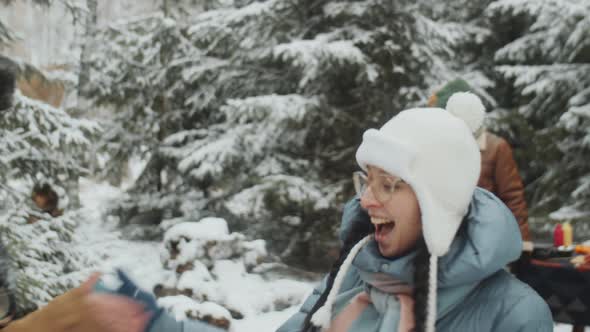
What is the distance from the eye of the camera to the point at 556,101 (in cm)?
775

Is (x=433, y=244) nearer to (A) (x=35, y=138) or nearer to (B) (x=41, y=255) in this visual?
(B) (x=41, y=255)

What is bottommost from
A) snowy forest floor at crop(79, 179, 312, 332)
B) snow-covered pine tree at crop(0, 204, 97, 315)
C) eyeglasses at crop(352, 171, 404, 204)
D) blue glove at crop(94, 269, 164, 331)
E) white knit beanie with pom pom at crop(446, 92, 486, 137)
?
snowy forest floor at crop(79, 179, 312, 332)

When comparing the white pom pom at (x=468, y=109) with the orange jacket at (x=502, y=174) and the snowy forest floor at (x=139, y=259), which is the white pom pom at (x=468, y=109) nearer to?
the orange jacket at (x=502, y=174)

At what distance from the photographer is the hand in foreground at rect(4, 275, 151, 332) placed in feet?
3.16

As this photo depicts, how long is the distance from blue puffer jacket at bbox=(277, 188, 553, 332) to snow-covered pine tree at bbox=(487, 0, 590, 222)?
5998 mm

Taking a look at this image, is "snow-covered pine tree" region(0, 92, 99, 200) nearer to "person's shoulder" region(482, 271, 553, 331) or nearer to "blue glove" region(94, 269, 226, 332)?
"blue glove" region(94, 269, 226, 332)

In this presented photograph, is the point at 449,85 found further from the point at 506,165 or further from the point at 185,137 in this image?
the point at 185,137

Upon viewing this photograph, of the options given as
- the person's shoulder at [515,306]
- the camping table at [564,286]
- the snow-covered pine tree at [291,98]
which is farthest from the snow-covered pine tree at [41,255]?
the camping table at [564,286]

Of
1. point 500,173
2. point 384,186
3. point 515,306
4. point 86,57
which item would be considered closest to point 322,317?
point 384,186

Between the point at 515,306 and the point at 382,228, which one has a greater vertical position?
the point at 382,228

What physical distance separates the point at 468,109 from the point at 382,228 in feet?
7.27

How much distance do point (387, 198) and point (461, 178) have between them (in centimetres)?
23

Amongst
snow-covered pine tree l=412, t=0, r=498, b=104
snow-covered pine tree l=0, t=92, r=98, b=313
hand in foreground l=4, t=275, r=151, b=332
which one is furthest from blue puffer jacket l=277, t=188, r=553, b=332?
snow-covered pine tree l=412, t=0, r=498, b=104

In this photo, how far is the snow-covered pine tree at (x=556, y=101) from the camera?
6.78 metres
